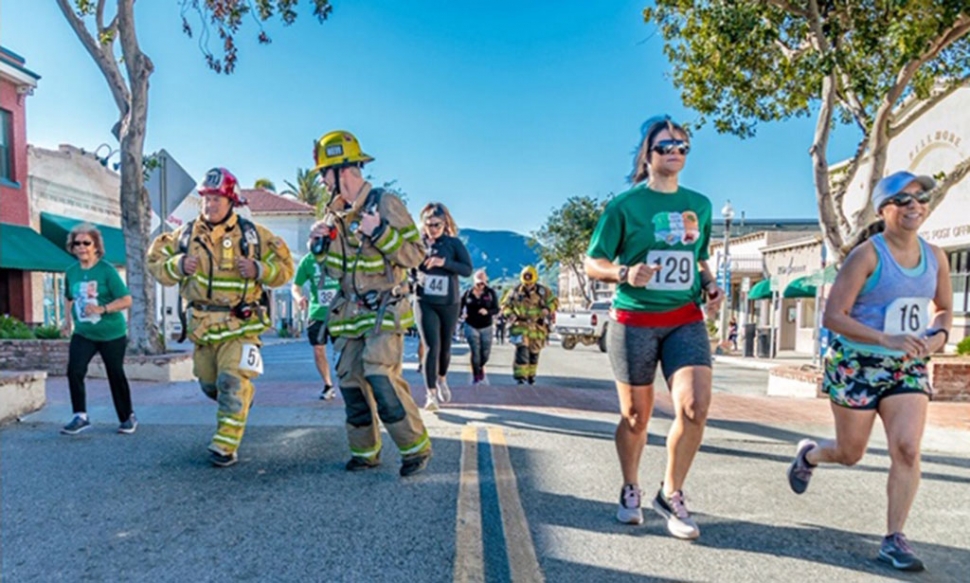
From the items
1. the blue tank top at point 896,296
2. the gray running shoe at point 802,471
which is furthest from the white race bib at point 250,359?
the blue tank top at point 896,296

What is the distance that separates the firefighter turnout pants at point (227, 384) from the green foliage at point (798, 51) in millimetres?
8024

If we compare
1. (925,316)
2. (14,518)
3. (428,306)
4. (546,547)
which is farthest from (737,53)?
(14,518)

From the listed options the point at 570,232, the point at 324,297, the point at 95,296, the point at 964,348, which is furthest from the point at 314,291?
the point at 570,232

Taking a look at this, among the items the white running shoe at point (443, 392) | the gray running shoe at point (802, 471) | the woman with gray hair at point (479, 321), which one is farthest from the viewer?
the woman with gray hair at point (479, 321)

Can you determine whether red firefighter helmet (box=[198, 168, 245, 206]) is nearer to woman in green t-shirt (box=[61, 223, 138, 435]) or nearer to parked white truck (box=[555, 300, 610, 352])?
woman in green t-shirt (box=[61, 223, 138, 435])

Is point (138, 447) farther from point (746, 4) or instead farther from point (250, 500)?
point (746, 4)

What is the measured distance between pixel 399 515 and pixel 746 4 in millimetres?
8703

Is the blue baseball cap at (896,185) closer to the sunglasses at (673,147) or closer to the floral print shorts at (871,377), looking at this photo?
the floral print shorts at (871,377)

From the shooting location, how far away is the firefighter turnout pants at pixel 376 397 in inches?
144

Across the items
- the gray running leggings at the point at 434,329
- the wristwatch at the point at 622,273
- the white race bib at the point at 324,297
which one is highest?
the wristwatch at the point at 622,273

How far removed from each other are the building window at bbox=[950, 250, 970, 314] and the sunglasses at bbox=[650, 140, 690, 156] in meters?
17.7

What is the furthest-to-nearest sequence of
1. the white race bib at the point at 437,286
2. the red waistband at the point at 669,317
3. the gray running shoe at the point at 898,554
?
the white race bib at the point at 437,286 → the red waistband at the point at 669,317 → the gray running shoe at the point at 898,554

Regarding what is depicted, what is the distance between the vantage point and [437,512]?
3.15 meters

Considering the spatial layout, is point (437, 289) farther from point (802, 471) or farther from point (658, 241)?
point (802, 471)
